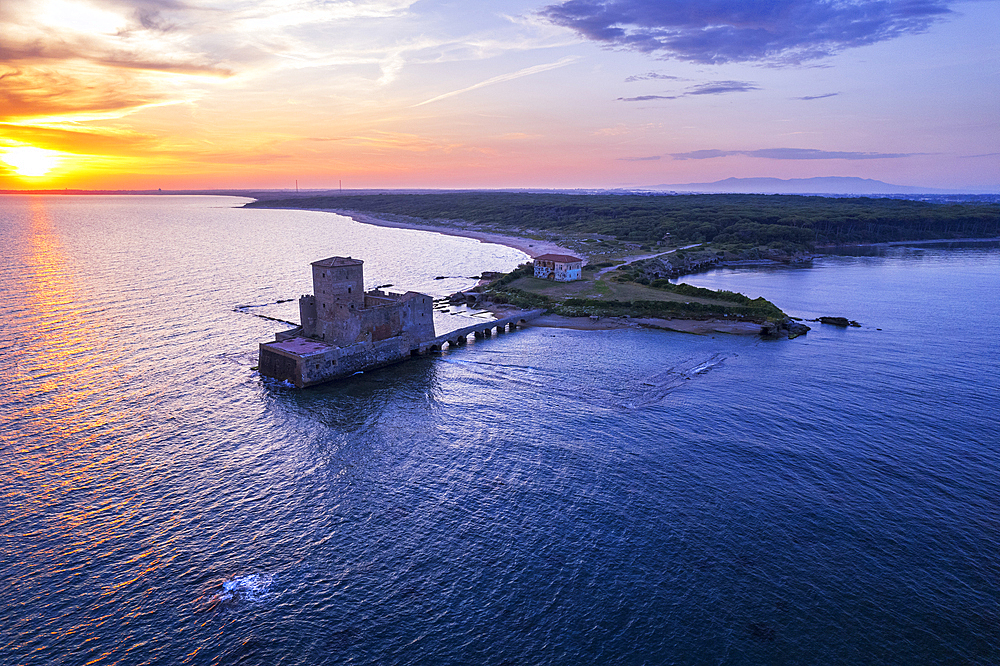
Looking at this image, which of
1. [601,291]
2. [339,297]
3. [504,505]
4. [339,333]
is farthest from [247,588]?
[601,291]

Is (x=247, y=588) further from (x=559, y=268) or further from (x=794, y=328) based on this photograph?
(x=559, y=268)

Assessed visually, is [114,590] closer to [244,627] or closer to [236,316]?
[244,627]

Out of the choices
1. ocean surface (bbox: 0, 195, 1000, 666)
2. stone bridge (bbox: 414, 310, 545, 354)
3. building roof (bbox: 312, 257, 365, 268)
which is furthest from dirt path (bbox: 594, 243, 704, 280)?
building roof (bbox: 312, 257, 365, 268)

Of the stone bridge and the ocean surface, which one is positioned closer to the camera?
the ocean surface

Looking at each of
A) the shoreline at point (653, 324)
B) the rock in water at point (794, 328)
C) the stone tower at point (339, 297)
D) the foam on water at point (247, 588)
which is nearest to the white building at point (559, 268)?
the shoreline at point (653, 324)

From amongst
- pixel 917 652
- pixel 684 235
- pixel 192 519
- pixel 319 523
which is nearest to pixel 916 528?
pixel 917 652

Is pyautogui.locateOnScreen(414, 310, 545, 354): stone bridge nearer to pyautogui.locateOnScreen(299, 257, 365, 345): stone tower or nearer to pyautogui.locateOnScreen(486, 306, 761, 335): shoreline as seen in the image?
pyautogui.locateOnScreen(486, 306, 761, 335): shoreline

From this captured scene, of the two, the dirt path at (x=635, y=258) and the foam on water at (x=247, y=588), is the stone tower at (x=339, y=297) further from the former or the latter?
the dirt path at (x=635, y=258)
